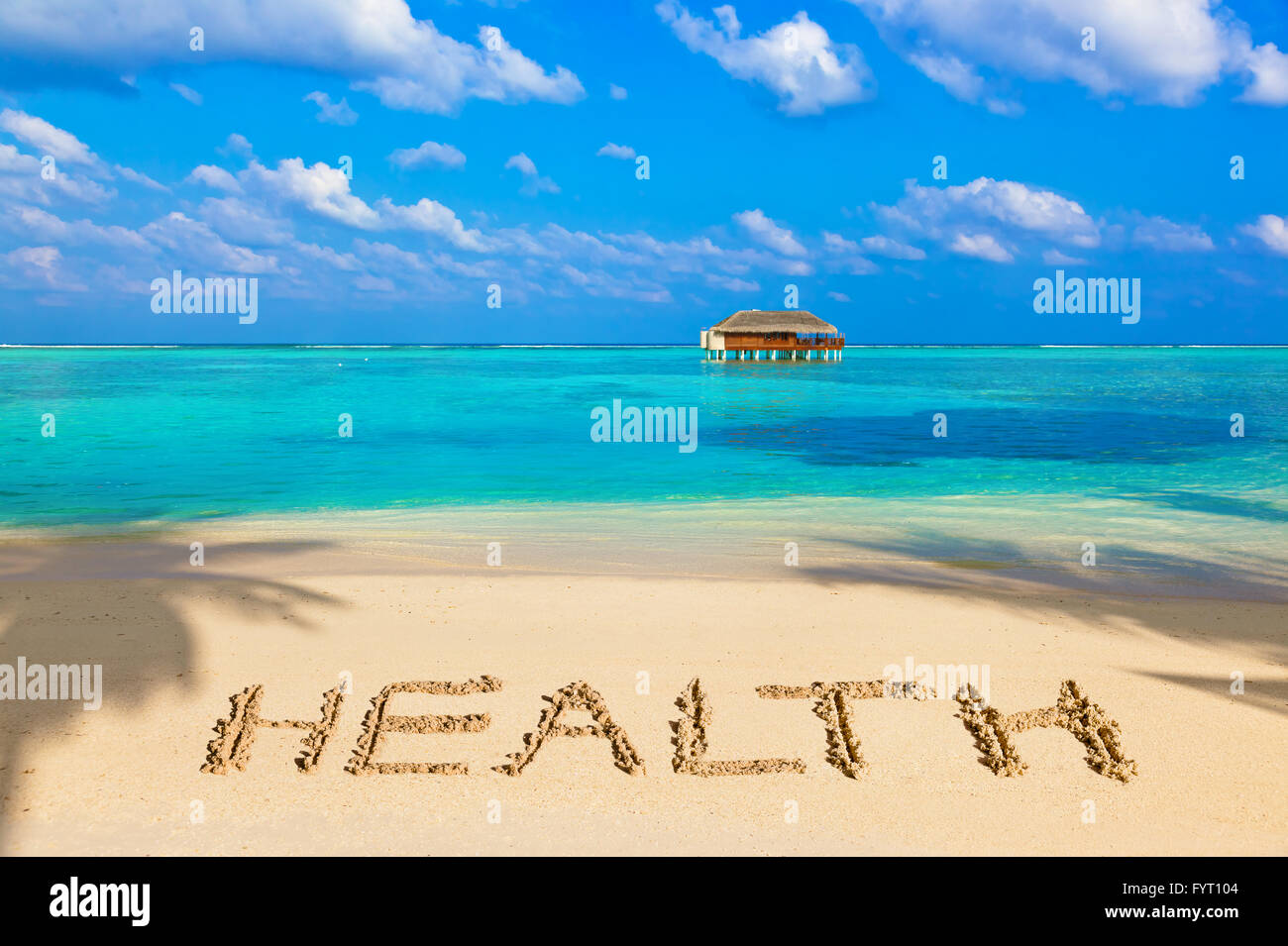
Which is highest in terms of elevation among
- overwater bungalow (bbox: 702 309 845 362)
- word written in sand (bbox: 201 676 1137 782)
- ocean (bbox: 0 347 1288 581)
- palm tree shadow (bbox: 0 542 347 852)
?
overwater bungalow (bbox: 702 309 845 362)

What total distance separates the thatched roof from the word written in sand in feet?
237

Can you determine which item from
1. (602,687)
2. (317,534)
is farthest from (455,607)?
(317,534)

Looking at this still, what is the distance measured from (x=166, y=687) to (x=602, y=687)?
2892mm

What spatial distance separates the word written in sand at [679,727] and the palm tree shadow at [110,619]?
0.88 metres

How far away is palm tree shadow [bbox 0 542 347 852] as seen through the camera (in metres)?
5.25

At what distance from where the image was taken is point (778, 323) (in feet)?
253

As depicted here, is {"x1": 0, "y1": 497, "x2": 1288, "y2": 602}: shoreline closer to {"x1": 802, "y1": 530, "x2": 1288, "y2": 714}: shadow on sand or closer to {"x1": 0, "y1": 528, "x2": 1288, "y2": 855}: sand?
{"x1": 802, "y1": 530, "x2": 1288, "y2": 714}: shadow on sand

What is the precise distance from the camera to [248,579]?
30.2 ft

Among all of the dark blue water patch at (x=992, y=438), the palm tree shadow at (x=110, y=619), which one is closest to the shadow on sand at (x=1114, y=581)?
the palm tree shadow at (x=110, y=619)

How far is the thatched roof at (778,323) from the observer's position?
7619 cm

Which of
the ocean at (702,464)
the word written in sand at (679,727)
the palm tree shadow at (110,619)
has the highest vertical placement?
the ocean at (702,464)

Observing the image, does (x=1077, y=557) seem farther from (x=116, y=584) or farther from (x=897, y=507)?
(x=116, y=584)

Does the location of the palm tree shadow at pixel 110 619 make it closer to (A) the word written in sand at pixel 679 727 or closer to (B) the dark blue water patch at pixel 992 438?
(A) the word written in sand at pixel 679 727

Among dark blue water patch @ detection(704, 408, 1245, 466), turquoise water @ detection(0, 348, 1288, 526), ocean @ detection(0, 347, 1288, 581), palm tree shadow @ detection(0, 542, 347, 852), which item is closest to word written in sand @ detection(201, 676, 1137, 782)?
palm tree shadow @ detection(0, 542, 347, 852)
